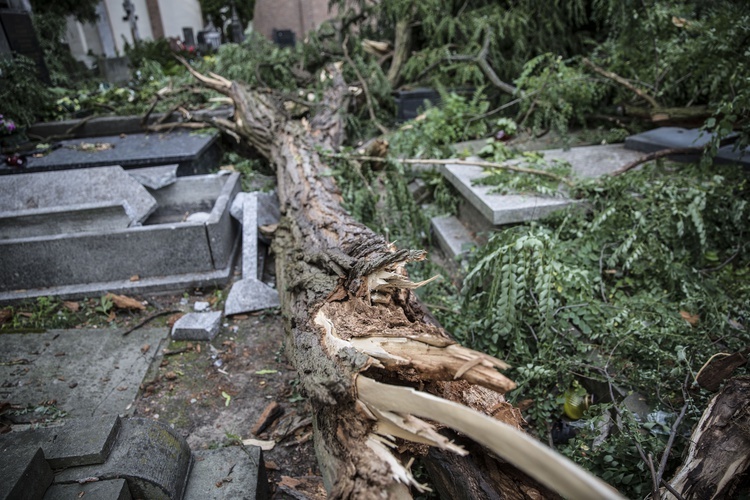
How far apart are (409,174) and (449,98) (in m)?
1.21

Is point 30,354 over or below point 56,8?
below

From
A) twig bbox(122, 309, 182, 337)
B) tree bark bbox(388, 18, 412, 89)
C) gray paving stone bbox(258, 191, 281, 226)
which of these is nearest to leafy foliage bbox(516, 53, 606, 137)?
tree bark bbox(388, 18, 412, 89)

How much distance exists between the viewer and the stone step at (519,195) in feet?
10.6

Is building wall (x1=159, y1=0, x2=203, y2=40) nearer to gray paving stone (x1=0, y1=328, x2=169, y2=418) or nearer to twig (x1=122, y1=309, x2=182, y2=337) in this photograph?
twig (x1=122, y1=309, x2=182, y2=337)

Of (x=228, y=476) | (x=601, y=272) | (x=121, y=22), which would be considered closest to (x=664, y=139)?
(x=601, y=272)

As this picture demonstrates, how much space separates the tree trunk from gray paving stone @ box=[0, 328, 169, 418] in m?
2.71

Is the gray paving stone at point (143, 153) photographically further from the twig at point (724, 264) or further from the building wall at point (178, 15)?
the building wall at point (178, 15)

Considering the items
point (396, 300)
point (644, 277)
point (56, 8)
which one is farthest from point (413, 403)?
point (56, 8)

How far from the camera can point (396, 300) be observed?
2.05 meters

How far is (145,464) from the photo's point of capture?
1.75 metres

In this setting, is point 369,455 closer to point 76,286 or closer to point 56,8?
point 76,286

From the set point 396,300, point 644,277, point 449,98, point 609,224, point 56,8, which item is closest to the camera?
point 396,300

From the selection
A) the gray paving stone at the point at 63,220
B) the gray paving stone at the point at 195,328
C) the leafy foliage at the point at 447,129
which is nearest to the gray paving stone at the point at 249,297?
the gray paving stone at the point at 195,328

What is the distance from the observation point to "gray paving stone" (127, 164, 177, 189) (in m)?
4.41
